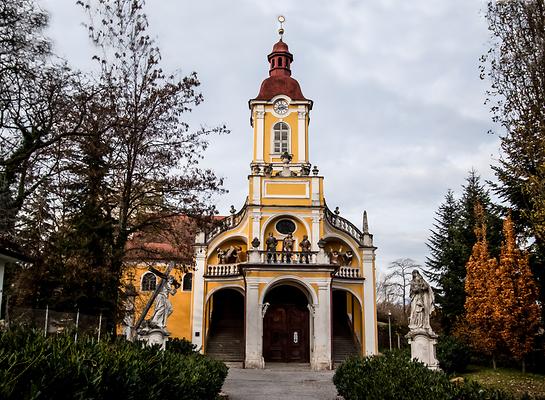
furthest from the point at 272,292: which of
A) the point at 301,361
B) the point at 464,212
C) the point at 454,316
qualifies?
the point at 464,212

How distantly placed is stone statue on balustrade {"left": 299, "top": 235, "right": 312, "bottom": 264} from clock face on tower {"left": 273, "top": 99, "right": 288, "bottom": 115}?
990 cm

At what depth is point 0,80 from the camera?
10.0m

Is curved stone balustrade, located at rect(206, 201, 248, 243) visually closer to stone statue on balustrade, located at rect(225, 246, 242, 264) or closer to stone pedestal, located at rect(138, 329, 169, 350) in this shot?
stone statue on balustrade, located at rect(225, 246, 242, 264)

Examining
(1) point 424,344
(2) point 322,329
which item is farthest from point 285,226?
(1) point 424,344

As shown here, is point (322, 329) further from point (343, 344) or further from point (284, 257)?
point (284, 257)

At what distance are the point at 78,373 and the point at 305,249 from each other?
24.4m

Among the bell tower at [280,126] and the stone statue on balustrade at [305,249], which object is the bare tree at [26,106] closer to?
the stone statue on balustrade at [305,249]

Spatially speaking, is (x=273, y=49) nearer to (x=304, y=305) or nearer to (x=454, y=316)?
(x=304, y=305)

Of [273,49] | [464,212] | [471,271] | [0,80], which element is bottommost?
[471,271]

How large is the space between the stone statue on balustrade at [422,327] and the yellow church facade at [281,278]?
11.6 metres

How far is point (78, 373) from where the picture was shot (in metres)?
4.79

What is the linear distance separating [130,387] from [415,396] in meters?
4.32

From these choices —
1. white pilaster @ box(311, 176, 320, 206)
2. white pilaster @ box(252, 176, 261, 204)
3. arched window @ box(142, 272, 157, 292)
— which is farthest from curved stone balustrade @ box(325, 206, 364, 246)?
arched window @ box(142, 272, 157, 292)

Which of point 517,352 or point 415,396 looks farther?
point 517,352
